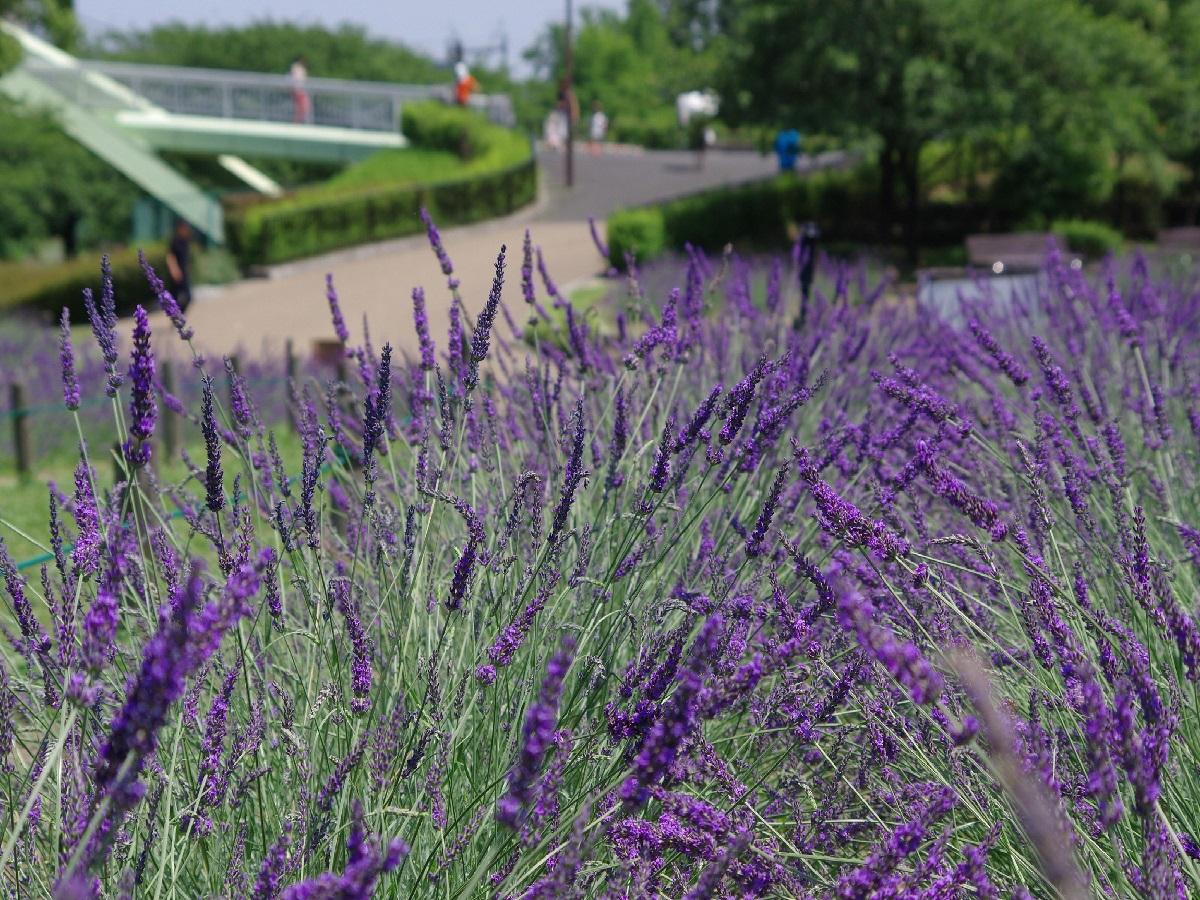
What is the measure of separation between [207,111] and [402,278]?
23.6 metres

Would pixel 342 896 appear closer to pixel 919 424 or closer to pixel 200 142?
pixel 919 424

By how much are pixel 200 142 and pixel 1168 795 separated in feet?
150

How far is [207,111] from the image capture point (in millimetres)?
45875

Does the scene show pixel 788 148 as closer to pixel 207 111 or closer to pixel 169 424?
pixel 207 111

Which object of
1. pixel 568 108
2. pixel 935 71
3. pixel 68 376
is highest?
pixel 935 71

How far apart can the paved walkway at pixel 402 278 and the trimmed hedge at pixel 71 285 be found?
4.45 feet

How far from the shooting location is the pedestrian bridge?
41.0 meters

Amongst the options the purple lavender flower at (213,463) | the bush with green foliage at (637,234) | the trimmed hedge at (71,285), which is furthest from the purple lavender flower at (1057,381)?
the trimmed hedge at (71,285)

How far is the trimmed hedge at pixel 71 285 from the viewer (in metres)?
25.2

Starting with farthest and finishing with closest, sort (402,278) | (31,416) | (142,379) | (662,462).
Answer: (402,278), (31,416), (662,462), (142,379)

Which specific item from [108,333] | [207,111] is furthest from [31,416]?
[207,111]

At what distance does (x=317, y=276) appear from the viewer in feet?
90.5

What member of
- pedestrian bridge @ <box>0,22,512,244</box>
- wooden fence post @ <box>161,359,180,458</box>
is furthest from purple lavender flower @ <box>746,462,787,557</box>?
pedestrian bridge @ <box>0,22,512,244</box>

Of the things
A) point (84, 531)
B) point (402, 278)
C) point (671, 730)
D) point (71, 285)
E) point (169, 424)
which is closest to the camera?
point (671, 730)
